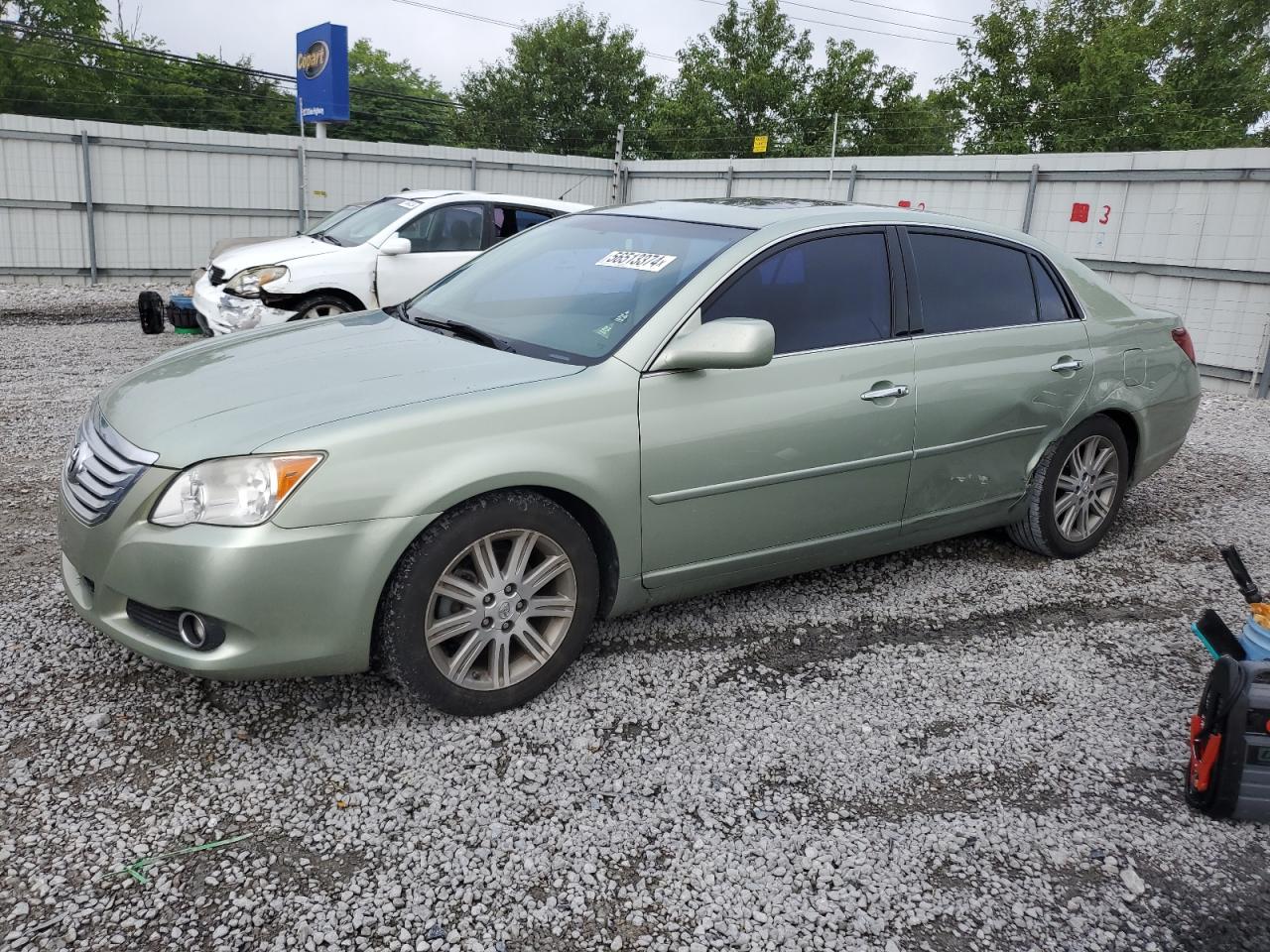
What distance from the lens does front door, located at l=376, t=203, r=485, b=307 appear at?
28.9 ft

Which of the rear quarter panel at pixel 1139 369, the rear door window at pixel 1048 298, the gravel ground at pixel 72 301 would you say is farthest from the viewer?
the gravel ground at pixel 72 301

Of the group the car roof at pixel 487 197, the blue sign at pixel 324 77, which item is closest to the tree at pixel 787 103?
the blue sign at pixel 324 77

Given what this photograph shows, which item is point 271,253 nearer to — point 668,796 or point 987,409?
point 987,409

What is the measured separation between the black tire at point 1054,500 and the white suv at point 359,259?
4353mm

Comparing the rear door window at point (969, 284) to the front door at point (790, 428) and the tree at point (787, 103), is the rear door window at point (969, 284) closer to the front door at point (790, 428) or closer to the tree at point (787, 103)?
the front door at point (790, 428)

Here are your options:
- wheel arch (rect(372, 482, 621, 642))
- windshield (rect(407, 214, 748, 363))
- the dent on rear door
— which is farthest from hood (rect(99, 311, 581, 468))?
the dent on rear door

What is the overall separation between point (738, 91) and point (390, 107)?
20478 mm

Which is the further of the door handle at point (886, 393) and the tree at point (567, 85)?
the tree at point (567, 85)

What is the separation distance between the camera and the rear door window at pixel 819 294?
3.57 metres

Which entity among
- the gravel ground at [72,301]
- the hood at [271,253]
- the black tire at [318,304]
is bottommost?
the gravel ground at [72,301]

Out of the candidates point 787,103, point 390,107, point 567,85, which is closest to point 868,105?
point 787,103

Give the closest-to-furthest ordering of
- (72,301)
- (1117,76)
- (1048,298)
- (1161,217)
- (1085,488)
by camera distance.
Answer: (1048,298) → (1085,488) → (1161,217) → (72,301) → (1117,76)

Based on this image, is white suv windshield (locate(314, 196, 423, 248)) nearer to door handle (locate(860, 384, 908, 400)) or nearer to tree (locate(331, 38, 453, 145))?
door handle (locate(860, 384, 908, 400))

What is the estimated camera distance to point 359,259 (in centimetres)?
864
